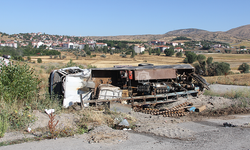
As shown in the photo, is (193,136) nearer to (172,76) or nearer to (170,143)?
(170,143)

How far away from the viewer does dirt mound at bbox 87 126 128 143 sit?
6535 mm

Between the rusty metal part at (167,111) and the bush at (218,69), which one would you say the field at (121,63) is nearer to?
the bush at (218,69)

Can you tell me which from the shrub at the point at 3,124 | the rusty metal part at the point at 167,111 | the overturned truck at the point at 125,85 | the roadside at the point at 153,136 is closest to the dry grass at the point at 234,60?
the overturned truck at the point at 125,85

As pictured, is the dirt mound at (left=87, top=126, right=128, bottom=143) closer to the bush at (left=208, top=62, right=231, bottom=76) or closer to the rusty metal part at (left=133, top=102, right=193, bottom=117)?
the rusty metal part at (left=133, top=102, right=193, bottom=117)

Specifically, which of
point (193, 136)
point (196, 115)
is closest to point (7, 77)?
point (193, 136)

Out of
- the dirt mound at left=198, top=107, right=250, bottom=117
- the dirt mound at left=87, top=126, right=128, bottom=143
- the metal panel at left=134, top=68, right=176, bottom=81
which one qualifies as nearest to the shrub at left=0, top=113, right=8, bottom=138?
the dirt mound at left=87, top=126, right=128, bottom=143

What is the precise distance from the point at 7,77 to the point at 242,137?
10.2 metres

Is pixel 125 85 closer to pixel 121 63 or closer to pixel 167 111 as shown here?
pixel 167 111

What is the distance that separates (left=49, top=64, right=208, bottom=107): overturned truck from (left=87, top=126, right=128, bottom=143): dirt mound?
372 cm

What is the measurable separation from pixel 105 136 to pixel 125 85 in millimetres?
6473

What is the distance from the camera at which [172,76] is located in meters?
13.1

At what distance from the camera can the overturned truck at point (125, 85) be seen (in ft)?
37.3

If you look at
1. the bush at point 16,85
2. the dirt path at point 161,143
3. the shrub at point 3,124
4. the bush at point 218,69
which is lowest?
the bush at point 218,69

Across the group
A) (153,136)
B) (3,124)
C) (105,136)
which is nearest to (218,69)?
(153,136)
